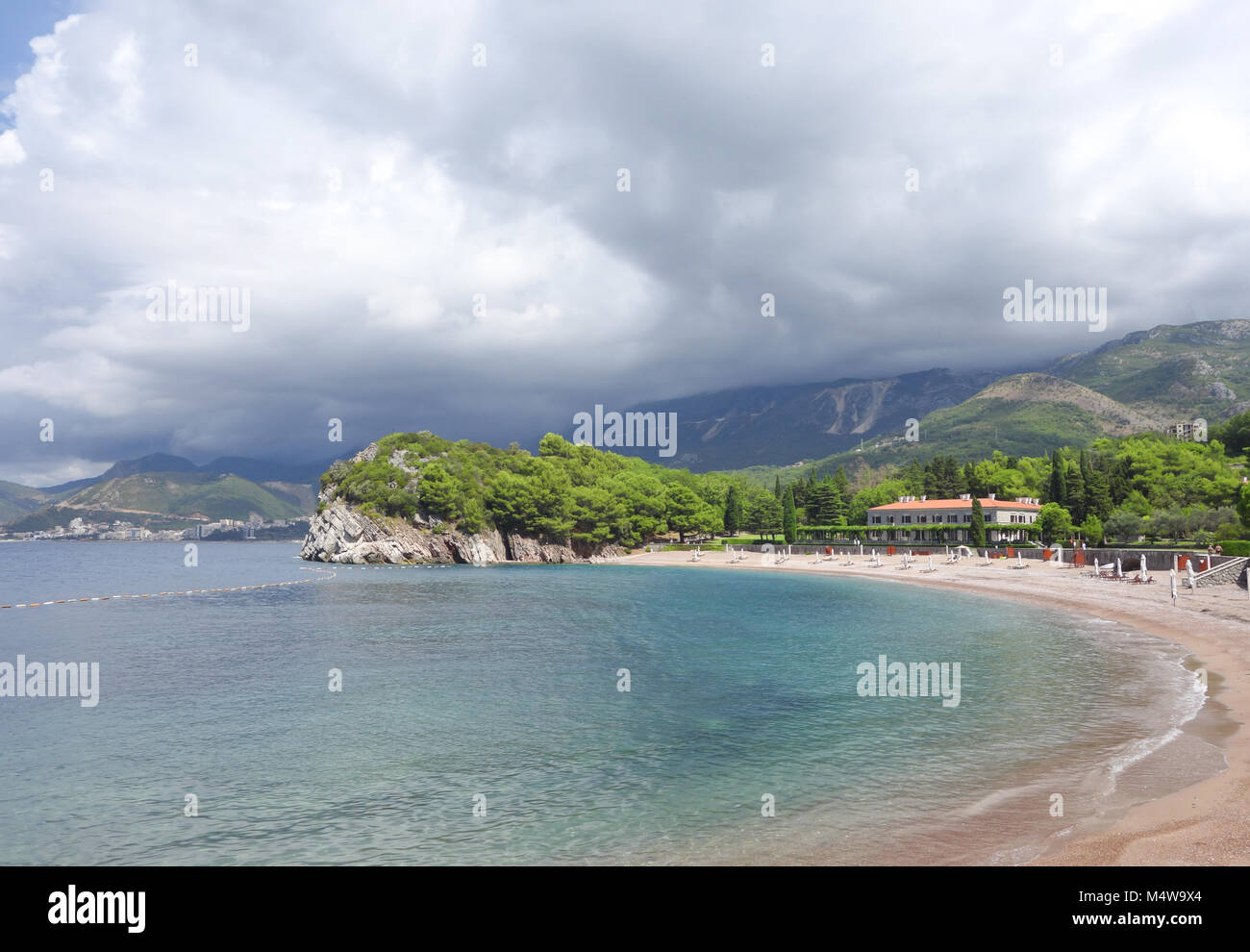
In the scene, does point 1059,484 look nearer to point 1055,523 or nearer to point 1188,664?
point 1055,523

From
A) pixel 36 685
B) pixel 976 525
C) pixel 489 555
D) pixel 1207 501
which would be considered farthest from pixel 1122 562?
pixel 489 555

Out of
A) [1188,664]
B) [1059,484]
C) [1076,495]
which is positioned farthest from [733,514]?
[1188,664]

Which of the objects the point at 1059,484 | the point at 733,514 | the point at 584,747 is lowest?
the point at 584,747

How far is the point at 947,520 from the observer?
10975 cm

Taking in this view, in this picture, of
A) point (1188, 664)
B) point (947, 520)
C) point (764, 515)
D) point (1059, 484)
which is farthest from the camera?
point (764, 515)

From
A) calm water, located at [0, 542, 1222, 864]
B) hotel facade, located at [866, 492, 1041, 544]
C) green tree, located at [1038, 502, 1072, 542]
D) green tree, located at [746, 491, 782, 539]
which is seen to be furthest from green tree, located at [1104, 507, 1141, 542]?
green tree, located at [746, 491, 782, 539]

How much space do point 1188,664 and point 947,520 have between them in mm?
91779

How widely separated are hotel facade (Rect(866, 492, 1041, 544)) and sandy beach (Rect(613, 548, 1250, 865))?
32.8m

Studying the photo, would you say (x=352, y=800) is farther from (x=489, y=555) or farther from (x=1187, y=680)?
(x=489, y=555)

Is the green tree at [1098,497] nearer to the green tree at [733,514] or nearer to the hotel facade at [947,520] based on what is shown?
the hotel facade at [947,520]

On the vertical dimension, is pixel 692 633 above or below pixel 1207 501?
below

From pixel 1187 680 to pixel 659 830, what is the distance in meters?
18.9
